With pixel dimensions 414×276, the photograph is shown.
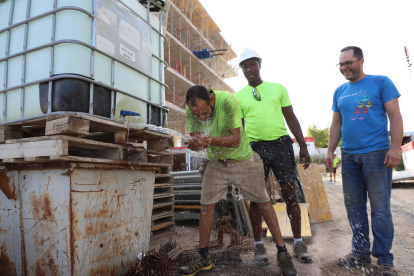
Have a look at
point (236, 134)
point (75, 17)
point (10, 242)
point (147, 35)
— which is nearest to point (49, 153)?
point (10, 242)

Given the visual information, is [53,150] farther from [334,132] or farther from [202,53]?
[202,53]

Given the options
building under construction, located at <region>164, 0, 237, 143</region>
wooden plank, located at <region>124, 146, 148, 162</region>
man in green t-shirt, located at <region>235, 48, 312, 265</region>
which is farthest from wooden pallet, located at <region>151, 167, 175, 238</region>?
building under construction, located at <region>164, 0, 237, 143</region>

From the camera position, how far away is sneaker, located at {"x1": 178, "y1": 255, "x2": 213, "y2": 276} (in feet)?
7.59

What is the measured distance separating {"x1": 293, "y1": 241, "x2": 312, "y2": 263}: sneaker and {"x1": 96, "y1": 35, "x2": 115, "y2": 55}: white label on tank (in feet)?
8.87

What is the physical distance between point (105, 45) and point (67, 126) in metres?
0.93

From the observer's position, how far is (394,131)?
8.00 feet

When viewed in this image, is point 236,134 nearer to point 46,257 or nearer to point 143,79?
point 143,79

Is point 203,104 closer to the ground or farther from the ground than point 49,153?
farther from the ground

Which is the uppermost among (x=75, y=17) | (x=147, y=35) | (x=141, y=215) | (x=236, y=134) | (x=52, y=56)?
(x=147, y=35)

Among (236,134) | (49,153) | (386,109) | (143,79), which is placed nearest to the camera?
(49,153)

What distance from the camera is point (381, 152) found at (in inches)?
97.7

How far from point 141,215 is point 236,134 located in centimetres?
123

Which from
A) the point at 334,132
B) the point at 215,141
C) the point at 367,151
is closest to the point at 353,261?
the point at 367,151

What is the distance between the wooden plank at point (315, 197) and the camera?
458 centimetres
